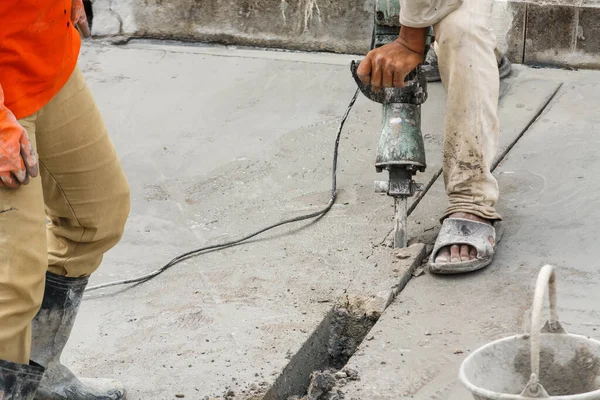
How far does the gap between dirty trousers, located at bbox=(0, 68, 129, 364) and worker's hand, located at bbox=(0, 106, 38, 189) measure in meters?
0.05

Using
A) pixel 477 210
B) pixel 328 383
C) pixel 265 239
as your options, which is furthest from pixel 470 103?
pixel 328 383

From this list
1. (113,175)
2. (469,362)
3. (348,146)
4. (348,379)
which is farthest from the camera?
(348,146)

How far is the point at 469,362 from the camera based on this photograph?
232cm

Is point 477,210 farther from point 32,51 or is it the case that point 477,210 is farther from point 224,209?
point 32,51

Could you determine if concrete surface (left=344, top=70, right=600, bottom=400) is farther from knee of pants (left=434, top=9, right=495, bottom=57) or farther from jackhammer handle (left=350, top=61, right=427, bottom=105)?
knee of pants (left=434, top=9, right=495, bottom=57)

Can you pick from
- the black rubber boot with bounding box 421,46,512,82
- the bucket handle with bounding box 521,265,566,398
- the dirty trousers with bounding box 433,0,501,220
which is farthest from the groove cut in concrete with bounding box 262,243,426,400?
the black rubber boot with bounding box 421,46,512,82

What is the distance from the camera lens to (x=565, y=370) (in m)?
2.37

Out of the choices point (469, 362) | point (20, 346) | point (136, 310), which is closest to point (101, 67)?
point (136, 310)

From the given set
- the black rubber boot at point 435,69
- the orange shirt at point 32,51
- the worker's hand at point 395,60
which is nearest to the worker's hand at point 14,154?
the orange shirt at point 32,51

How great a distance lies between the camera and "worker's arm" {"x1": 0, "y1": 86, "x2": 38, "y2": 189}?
7.51 feet

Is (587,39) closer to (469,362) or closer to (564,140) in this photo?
(564,140)

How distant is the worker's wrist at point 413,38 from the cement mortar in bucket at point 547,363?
1481 millimetres

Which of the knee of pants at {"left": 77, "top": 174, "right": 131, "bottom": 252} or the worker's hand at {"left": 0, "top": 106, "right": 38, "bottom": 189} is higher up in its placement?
the worker's hand at {"left": 0, "top": 106, "right": 38, "bottom": 189}

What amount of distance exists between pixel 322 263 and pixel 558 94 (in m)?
1.97
